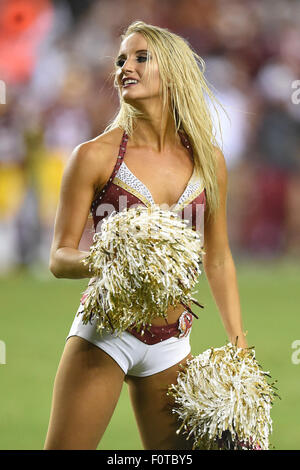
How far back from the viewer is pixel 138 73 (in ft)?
9.63

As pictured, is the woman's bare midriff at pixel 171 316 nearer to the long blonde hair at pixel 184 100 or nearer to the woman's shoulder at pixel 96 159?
the long blonde hair at pixel 184 100

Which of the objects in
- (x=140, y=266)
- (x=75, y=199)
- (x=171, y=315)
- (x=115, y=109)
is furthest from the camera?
(x=115, y=109)

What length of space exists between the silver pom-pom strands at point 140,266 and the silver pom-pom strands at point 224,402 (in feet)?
1.22

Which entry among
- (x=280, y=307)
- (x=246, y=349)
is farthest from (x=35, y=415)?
(x=280, y=307)

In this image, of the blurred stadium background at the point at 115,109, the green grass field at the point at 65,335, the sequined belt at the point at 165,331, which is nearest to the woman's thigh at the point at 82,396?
the sequined belt at the point at 165,331

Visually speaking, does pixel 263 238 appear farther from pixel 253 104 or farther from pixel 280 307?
pixel 280 307

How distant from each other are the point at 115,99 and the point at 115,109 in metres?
0.13

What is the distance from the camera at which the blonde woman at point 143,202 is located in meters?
2.79

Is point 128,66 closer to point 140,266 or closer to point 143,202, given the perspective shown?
point 143,202

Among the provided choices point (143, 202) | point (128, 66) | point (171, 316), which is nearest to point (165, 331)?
point (171, 316)

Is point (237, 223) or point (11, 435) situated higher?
point (237, 223)

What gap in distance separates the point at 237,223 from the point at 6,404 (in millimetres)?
7317

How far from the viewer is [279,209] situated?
12219 millimetres

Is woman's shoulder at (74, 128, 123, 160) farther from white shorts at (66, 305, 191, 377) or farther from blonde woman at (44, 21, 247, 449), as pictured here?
white shorts at (66, 305, 191, 377)
